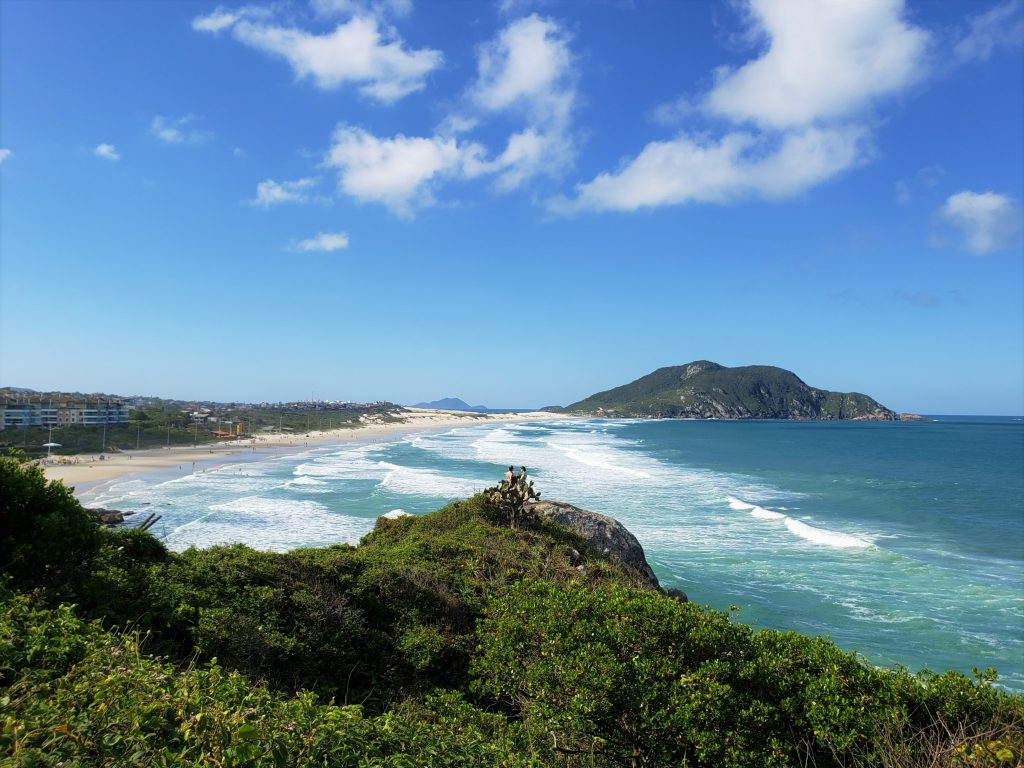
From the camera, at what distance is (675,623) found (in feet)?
21.0

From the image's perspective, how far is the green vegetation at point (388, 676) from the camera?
3.68m

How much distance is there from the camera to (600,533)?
1777 cm

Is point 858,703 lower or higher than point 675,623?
lower

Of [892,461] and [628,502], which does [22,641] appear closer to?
[628,502]

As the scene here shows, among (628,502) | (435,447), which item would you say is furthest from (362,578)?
(435,447)

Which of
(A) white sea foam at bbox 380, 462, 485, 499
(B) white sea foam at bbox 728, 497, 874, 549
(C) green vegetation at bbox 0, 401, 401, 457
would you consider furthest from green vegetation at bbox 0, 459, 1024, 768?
(C) green vegetation at bbox 0, 401, 401, 457

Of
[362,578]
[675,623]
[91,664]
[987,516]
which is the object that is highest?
[91,664]

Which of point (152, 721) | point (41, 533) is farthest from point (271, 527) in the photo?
point (152, 721)

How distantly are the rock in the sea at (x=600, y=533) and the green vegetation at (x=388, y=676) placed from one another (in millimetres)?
7372

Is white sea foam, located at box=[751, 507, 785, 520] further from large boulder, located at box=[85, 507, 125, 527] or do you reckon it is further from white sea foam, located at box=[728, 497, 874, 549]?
large boulder, located at box=[85, 507, 125, 527]

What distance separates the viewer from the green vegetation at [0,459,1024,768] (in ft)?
12.1

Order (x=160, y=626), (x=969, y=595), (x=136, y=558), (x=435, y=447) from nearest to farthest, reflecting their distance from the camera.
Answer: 1. (x=160, y=626)
2. (x=136, y=558)
3. (x=969, y=595)
4. (x=435, y=447)

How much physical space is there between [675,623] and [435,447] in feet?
227

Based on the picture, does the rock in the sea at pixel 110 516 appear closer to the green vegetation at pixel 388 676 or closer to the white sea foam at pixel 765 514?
the green vegetation at pixel 388 676
